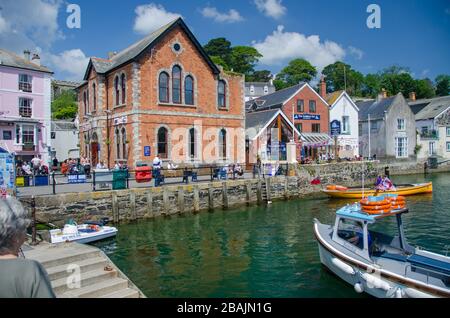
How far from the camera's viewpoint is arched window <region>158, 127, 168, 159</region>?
2544 cm

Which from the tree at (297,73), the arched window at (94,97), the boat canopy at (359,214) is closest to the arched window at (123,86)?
the arched window at (94,97)

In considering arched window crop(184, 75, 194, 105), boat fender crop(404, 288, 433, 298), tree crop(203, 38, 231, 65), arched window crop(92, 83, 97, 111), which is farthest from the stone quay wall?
tree crop(203, 38, 231, 65)

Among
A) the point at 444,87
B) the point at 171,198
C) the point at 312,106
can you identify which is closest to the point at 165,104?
the point at 171,198

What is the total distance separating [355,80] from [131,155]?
247 feet

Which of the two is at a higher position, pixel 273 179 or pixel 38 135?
pixel 38 135

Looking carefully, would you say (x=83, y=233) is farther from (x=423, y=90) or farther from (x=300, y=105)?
(x=423, y=90)

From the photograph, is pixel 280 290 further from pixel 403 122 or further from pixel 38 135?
pixel 403 122

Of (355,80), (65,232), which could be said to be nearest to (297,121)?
(65,232)

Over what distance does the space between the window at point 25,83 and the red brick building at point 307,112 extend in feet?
76.1

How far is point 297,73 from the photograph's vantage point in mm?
78188

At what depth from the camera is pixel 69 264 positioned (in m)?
7.90

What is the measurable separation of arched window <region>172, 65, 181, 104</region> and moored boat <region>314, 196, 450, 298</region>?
58.2ft

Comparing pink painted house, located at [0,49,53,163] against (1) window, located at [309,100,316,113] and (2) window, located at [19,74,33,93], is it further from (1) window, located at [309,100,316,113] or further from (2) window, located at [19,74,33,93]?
(1) window, located at [309,100,316,113]
